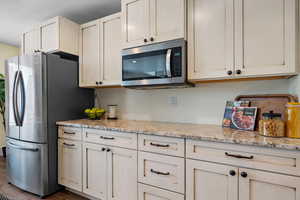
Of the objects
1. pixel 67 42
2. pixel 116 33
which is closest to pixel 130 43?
pixel 116 33

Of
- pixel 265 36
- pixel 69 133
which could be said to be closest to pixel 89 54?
pixel 69 133

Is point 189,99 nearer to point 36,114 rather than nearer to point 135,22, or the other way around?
point 135,22

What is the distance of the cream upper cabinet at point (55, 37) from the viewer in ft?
7.50

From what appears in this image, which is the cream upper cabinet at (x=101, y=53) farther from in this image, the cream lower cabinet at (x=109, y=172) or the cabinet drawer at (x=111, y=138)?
the cream lower cabinet at (x=109, y=172)

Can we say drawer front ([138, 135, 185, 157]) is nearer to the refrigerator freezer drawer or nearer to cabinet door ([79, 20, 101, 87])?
cabinet door ([79, 20, 101, 87])

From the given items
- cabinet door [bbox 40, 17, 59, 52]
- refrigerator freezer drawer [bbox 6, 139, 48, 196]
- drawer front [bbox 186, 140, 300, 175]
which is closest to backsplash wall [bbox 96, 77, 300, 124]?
drawer front [bbox 186, 140, 300, 175]

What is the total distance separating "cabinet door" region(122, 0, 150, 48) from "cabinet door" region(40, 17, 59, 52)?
103 cm

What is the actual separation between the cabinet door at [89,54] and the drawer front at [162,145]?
123cm

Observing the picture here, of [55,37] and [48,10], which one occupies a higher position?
[48,10]

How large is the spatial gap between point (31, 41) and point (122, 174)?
246cm

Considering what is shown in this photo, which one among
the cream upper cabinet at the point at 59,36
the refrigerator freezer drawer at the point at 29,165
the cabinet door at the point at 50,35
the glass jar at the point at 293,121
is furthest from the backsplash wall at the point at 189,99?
the refrigerator freezer drawer at the point at 29,165

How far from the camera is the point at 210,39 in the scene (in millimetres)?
1551

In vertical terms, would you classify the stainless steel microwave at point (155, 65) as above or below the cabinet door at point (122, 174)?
above

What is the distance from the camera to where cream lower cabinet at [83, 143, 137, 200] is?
165 centimetres
